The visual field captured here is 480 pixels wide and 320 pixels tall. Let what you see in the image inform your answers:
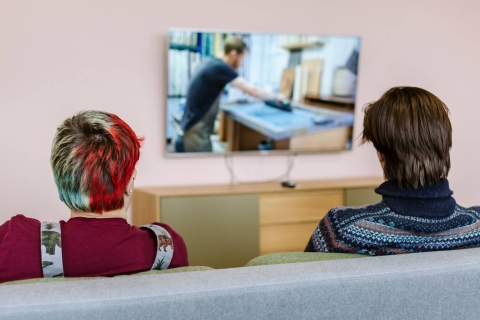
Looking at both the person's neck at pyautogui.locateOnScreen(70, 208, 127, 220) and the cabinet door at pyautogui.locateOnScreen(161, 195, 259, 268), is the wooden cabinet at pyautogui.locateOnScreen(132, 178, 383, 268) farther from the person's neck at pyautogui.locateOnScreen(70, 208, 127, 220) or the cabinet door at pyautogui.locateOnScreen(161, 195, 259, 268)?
the person's neck at pyautogui.locateOnScreen(70, 208, 127, 220)

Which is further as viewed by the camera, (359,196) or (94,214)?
(359,196)

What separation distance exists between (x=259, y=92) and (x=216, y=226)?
905 millimetres

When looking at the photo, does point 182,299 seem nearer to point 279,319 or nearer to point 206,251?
point 279,319

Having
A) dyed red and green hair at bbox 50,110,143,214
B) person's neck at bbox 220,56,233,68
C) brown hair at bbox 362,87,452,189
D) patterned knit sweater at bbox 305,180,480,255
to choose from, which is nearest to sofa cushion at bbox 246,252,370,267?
patterned knit sweater at bbox 305,180,480,255

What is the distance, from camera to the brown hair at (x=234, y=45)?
3.88 m

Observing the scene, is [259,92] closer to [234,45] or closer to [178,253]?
[234,45]

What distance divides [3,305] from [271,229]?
2.98 meters

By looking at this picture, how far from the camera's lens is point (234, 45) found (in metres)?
3.90

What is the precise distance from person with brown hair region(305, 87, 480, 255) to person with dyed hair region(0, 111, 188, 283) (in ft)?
1.51

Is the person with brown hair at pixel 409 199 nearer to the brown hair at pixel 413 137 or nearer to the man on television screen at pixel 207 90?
the brown hair at pixel 413 137

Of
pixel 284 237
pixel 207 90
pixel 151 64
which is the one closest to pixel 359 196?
pixel 284 237

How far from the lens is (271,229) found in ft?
13.0

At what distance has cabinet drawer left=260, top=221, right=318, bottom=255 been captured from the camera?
3.96m

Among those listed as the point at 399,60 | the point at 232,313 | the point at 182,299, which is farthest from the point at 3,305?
the point at 399,60
